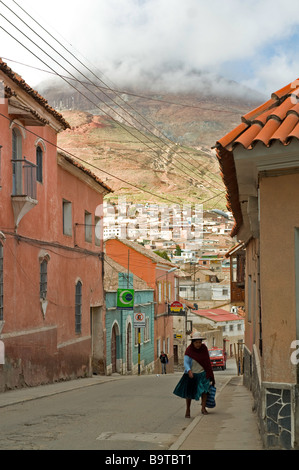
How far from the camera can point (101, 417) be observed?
473 inches

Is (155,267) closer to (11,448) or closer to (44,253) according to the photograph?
(44,253)

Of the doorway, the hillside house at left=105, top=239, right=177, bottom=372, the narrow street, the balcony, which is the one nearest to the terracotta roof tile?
the narrow street

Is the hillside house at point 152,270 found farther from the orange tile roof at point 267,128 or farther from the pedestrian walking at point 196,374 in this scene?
the orange tile roof at point 267,128

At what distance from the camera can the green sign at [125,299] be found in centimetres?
3206

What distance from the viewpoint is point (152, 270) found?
Result: 150 feet

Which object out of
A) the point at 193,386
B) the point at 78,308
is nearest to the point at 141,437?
the point at 193,386

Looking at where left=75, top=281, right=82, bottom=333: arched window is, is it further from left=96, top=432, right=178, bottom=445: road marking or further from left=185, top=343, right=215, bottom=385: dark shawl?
left=96, top=432, right=178, bottom=445: road marking

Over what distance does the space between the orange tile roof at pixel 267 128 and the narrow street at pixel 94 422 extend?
3981mm

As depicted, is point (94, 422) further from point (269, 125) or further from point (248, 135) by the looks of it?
point (269, 125)

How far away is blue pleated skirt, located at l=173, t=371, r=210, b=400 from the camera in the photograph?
12.0m

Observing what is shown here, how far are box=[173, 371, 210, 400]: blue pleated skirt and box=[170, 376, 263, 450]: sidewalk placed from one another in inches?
16.2

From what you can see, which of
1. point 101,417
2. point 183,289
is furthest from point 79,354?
point 183,289

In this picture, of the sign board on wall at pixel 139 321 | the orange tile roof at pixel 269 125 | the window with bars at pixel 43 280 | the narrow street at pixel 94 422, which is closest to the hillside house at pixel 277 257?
the orange tile roof at pixel 269 125

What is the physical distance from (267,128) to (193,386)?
19.8 feet
